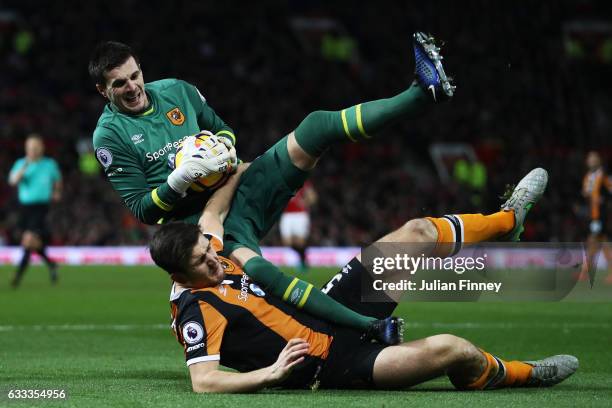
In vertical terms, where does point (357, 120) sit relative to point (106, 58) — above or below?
below

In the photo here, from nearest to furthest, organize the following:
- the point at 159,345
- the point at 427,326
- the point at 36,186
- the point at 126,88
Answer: the point at 126,88
the point at 159,345
the point at 427,326
the point at 36,186

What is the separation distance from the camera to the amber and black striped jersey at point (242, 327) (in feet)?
18.5

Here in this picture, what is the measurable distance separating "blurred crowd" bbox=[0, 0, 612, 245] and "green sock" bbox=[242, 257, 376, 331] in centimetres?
1620

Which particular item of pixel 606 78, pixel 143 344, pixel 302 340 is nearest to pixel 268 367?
pixel 302 340

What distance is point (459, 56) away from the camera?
29984 mm

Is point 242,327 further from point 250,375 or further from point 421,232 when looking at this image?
point 421,232

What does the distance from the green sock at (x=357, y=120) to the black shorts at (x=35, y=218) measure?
10414 millimetres

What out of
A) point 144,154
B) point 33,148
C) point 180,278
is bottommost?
point 33,148

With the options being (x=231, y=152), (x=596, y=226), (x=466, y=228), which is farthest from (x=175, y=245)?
(x=596, y=226)

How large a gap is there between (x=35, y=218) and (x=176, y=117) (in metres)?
9.76

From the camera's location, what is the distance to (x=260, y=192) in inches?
264

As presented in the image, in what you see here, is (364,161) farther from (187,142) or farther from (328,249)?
(187,142)

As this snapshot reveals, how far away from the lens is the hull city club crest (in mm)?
6992

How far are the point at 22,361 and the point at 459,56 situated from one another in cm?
2370
